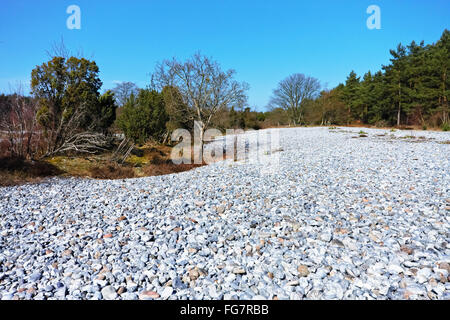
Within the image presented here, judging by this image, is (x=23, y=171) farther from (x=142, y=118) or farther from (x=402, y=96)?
(x=402, y=96)

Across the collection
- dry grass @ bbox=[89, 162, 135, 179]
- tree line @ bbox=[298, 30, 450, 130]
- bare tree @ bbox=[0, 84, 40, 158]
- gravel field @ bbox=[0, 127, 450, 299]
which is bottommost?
gravel field @ bbox=[0, 127, 450, 299]

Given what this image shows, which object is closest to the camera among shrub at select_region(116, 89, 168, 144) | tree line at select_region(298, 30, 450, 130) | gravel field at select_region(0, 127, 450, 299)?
gravel field at select_region(0, 127, 450, 299)

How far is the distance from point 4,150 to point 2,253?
25.6ft

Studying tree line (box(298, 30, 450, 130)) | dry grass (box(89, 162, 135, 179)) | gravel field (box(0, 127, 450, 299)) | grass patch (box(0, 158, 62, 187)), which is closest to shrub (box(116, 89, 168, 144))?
dry grass (box(89, 162, 135, 179))

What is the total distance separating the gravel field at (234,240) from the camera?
2.46m

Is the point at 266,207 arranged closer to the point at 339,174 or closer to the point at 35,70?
the point at 339,174

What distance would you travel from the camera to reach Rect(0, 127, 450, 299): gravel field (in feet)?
8.07

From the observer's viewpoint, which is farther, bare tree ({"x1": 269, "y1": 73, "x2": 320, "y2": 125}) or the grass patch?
bare tree ({"x1": 269, "y1": 73, "x2": 320, "y2": 125})

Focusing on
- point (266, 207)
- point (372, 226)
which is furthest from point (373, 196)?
point (266, 207)

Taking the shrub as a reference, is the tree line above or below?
above

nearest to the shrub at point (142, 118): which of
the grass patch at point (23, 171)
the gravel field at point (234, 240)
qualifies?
the grass patch at point (23, 171)

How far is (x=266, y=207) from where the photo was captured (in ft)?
14.7

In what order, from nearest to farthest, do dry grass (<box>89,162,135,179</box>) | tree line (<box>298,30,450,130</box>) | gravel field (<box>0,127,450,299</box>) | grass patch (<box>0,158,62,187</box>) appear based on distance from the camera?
gravel field (<box>0,127,450,299</box>)
grass patch (<box>0,158,62,187</box>)
dry grass (<box>89,162,135,179</box>)
tree line (<box>298,30,450,130</box>)

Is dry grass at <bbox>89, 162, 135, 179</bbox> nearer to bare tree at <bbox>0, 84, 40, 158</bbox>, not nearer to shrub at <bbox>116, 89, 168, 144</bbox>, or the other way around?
bare tree at <bbox>0, 84, 40, 158</bbox>
